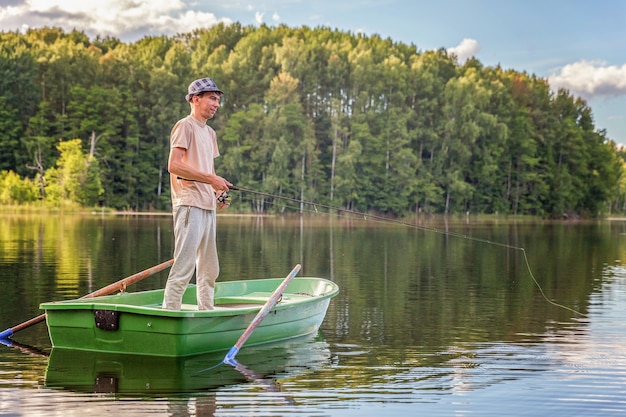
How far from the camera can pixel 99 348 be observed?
9.48 metres

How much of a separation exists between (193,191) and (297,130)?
64.1 metres

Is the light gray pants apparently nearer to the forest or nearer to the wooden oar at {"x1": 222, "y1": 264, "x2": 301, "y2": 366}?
the wooden oar at {"x1": 222, "y1": 264, "x2": 301, "y2": 366}

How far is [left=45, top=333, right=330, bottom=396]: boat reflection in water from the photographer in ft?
26.4

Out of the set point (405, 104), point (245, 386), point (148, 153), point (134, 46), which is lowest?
point (245, 386)

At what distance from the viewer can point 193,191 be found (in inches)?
377

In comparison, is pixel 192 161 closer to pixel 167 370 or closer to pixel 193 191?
pixel 193 191

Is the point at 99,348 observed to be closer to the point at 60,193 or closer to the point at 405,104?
the point at 60,193

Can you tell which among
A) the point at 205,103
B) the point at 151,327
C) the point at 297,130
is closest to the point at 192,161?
the point at 205,103

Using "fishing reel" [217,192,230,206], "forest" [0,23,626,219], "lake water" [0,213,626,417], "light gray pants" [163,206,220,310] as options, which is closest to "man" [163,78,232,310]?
"light gray pants" [163,206,220,310]

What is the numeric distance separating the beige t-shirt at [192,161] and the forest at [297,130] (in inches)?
2088

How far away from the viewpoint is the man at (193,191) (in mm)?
9477

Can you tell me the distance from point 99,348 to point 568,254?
20866 millimetres

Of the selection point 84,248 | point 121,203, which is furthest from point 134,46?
point 84,248

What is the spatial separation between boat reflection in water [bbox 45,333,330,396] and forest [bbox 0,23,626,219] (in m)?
53.2
